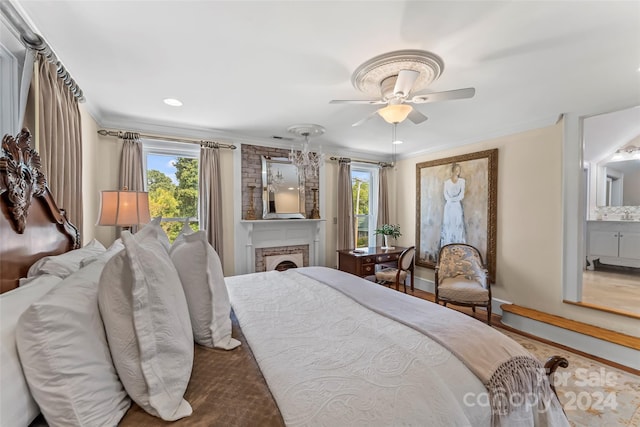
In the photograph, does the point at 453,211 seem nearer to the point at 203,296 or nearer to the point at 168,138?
the point at 203,296

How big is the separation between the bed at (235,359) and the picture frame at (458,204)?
8.83 ft

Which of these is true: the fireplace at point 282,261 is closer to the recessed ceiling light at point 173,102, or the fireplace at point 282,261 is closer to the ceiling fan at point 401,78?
the recessed ceiling light at point 173,102

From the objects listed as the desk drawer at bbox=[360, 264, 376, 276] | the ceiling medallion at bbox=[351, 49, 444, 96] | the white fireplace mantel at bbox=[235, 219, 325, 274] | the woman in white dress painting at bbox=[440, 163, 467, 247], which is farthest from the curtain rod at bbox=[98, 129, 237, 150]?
the woman in white dress painting at bbox=[440, 163, 467, 247]

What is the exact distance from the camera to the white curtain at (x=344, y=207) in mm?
4621

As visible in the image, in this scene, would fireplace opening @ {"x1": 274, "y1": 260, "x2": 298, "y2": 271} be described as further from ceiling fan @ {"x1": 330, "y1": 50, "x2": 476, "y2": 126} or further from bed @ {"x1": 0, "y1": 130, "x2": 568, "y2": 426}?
ceiling fan @ {"x1": 330, "y1": 50, "x2": 476, "y2": 126}

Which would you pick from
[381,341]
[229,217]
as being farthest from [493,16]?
[229,217]

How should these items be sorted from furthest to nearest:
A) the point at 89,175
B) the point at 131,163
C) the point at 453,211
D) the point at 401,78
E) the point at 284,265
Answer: the point at 284,265 → the point at 453,211 → the point at 131,163 → the point at 89,175 → the point at 401,78

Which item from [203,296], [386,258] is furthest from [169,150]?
[386,258]

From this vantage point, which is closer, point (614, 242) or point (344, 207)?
point (344, 207)

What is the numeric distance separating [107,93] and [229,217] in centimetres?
192

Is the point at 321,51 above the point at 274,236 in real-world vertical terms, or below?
above

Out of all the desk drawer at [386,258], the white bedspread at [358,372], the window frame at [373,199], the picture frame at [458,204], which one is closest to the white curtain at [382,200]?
the window frame at [373,199]

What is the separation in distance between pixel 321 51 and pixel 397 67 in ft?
1.89

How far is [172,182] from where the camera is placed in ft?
11.7
